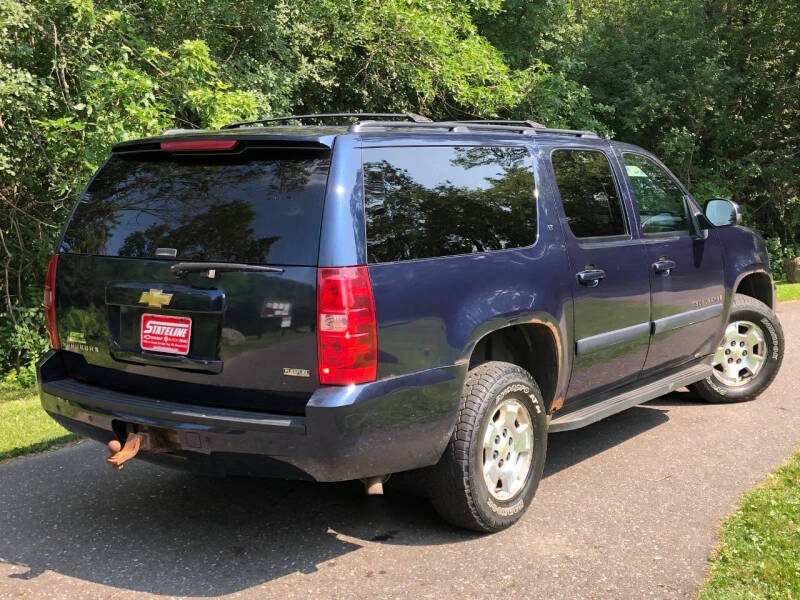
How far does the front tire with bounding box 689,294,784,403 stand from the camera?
6.44 m

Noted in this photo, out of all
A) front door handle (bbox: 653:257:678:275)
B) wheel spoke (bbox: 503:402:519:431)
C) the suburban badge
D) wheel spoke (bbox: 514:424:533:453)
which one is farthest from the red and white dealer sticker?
front door handle (bbox: 653:257:678:275)

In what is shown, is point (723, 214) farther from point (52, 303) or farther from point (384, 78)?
point (384, 78)

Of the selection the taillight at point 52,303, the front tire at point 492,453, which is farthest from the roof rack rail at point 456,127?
the taillight at point 52,303

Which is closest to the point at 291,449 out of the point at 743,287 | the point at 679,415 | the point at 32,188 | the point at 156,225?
the point at 156,225

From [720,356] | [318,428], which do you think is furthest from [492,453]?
[720,356]

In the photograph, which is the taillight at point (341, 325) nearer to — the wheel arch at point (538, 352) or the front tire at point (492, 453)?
the front tire at point (492, 453)

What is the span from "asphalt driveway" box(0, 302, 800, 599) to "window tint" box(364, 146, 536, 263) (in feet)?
4.63

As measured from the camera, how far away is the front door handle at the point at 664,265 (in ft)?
17.2

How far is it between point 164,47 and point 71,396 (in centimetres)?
730

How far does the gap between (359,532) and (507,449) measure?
85cm

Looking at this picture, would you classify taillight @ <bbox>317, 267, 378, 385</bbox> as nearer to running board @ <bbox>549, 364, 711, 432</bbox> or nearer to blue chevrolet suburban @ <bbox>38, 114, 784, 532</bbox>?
blue chevrolet suburban @ <bbox>38, 114, 784, 532</bbox>

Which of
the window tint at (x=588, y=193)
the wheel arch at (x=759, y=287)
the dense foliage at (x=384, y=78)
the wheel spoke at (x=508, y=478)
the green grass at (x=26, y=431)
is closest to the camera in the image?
the wheel spoke at (x=508, y=478)

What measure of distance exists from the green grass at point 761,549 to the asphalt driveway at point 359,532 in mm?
95

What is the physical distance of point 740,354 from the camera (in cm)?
657
